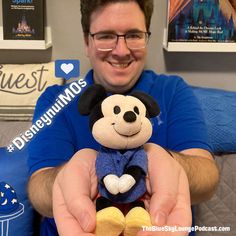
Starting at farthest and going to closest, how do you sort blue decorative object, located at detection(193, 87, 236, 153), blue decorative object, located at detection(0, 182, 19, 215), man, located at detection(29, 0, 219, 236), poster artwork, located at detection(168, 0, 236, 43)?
poster artwork, located at detection(168, 0, 236, 43) < blue decorative object, located at detection(193, 87, 236, 153) < blue decorative object, located at detection(0, 182, 19, 215) < man, located at detection(29, 0, 219, 236)

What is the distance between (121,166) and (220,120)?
31.4 inches

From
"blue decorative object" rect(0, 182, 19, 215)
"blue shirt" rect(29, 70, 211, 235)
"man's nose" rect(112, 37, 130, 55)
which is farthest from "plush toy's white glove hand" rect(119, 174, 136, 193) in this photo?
"blue decorative object" rect(0, 182, 19, 215)

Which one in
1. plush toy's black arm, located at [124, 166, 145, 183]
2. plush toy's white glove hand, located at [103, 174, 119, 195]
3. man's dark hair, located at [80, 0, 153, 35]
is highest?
man's dark hair, located at [80, 0, 153, 35]

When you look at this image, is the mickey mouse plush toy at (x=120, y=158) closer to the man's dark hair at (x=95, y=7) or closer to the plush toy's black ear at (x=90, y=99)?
the plush toy's black ear at (x=90, y=99)

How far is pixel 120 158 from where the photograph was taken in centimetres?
62

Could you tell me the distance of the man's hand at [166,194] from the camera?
582 millimetres

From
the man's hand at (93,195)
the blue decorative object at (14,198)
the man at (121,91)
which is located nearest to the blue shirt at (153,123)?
the man at (121,91)

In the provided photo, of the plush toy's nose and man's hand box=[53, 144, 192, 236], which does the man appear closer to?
man's hand box=[53, 144, 192, 236]

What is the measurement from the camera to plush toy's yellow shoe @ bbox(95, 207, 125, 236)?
563 millimetres

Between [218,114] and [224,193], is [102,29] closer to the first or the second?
[218,114]

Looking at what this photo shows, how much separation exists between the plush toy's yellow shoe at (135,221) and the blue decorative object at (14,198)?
0.65 m

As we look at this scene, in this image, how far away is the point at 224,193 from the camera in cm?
130

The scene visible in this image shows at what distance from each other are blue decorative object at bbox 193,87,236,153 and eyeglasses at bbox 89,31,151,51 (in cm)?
45

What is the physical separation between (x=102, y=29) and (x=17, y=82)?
22.3 inches
